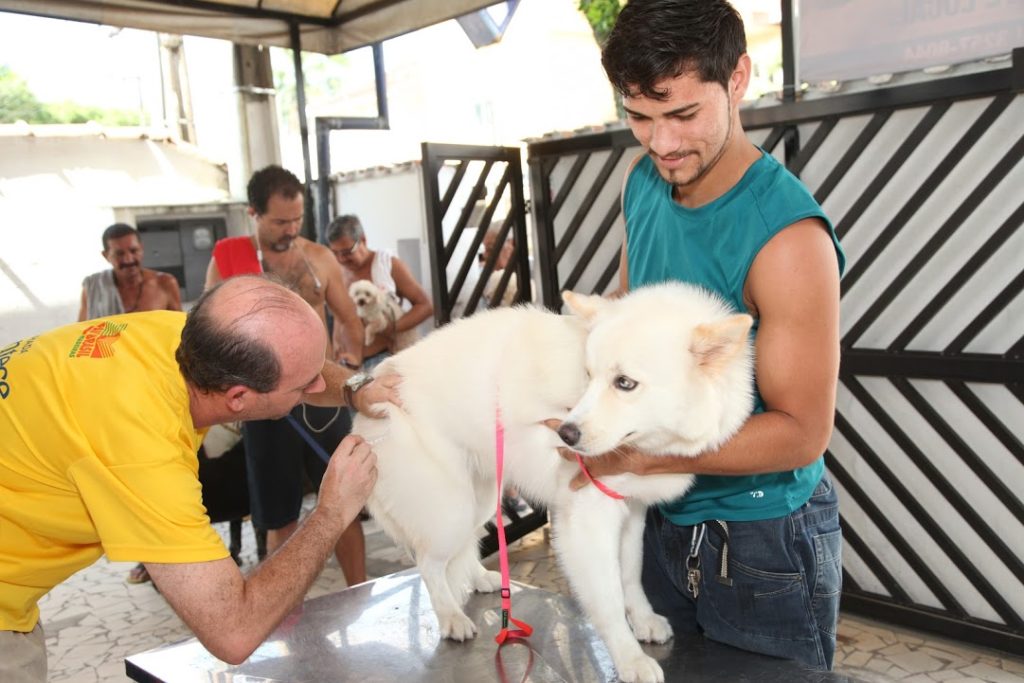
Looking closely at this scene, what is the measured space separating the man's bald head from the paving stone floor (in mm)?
3186

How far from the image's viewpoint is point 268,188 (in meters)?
4.85

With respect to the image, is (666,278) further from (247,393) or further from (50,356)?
(50,356)

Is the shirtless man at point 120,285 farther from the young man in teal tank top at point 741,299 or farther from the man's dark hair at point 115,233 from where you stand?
the young man in teal tank top at point 741,299

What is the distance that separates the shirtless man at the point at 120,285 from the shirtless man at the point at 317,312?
1772 mm

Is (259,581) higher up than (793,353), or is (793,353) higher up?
(793,353)

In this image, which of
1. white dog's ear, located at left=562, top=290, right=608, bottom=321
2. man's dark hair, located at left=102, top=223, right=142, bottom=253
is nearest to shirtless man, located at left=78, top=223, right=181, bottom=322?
man's dark hair, located at left=102, top=223, right=142, bottom=253

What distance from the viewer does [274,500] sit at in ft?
14.9

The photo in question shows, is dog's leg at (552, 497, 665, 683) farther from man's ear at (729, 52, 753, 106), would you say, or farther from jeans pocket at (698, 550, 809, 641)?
man's ear at (729, 52, 753, 106)

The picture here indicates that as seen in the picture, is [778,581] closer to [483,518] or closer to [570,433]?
[570,433]

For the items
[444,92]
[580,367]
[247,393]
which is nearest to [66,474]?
[247,393]

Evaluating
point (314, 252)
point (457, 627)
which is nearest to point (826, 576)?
point (457, 627)

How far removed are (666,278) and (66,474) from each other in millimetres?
1573

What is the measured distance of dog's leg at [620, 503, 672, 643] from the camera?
2359 millimetres

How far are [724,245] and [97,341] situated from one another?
1.55m
